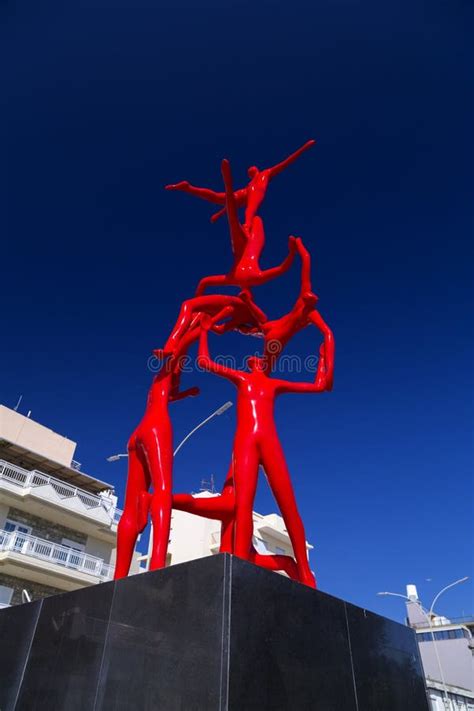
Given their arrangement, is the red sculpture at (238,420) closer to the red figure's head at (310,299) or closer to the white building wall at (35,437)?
the red figure's head at (310,299)

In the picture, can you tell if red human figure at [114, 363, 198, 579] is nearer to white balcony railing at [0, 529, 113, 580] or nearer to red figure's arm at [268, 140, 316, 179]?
red figure's arm at [268, 140, 316, 179]

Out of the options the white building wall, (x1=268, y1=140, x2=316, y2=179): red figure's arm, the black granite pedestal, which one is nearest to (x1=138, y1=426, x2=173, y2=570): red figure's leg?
the black granite pedestal

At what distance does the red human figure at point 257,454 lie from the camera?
5777mm

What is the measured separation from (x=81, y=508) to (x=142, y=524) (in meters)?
17.8

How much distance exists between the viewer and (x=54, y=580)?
19781 millimetres

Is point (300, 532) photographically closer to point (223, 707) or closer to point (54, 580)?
point (223, 707)

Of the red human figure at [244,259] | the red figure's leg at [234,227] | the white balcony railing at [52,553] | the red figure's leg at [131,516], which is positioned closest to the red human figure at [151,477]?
the red figure's leg at [131,516]

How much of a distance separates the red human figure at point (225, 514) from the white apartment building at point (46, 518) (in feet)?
49.6

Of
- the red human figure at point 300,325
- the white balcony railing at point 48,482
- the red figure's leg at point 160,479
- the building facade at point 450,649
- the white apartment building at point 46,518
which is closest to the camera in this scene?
the red figure's leg at point 160,479

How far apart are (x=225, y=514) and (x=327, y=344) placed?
109 inches

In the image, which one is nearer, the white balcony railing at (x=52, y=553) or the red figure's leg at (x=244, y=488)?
the red figure's leg at (x=244, y=488)

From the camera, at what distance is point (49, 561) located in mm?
19359

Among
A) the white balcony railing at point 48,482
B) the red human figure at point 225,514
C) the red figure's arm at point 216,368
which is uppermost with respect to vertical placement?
the white balcony railing at point 48,482

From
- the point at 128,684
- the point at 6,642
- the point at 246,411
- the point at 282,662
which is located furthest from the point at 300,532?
the point at 6,642
